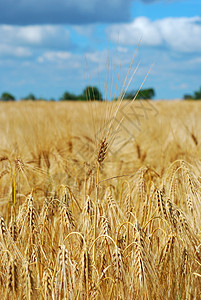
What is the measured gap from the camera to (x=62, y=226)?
144cm

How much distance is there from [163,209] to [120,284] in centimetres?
39

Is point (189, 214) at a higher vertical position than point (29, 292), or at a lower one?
higher

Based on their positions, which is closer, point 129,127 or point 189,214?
point 189,214

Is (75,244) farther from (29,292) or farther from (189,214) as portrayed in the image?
(189,214)

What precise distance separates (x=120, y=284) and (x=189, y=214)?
20.5 inches

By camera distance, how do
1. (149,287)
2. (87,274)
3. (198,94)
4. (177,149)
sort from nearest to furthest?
1. (87,274)
2. (149,287)
3. (177,149)
4. (198,94)

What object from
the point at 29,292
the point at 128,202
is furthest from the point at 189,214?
the point at 29,292

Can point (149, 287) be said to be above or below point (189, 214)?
below

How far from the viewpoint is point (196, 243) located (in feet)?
5.00

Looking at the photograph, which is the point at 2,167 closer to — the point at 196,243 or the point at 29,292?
the point at 29,292

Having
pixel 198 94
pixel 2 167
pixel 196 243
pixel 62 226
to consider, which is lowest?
pixel 196 243

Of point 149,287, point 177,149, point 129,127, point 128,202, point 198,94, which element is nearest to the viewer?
point 149,287

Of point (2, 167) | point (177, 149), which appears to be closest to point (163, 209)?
point (2, 167)

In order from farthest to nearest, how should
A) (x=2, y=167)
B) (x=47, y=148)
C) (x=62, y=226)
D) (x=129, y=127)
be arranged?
(x=129, y=127) → (x=47, y=148) → (x=2, y=167) → (x=62, y=226)
